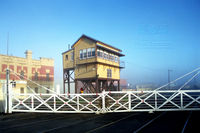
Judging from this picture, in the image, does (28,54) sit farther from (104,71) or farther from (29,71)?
(104,71)

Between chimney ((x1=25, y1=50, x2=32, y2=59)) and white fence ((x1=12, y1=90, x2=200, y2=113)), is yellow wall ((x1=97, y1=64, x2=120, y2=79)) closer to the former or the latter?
white fence ((x1=12, y1=90, x2=200, y2=113))

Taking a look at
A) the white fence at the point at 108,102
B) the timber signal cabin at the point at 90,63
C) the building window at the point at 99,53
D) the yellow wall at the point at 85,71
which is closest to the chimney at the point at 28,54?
the timber signal cabin at the point at 90,63

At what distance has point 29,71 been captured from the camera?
41906 mm

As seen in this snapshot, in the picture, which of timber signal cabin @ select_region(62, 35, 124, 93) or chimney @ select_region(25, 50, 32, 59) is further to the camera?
chimney @ select_region(25, 50, 32, 59)

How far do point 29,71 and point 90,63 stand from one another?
22.2 metres

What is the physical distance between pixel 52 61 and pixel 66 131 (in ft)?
139

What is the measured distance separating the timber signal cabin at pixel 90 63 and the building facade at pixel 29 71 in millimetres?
13045

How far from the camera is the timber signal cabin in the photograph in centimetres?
2608

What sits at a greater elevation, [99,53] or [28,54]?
[28,54]

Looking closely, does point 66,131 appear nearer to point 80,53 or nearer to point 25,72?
point 80,53

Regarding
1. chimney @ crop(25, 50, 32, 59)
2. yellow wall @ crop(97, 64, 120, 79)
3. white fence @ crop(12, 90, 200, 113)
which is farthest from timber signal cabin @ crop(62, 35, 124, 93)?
chimney @ crop(25, 50, 32, 59)

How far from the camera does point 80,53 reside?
92.0 feet

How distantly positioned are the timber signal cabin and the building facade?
1304 centimetres

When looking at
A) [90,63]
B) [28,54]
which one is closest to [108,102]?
[90,63]
